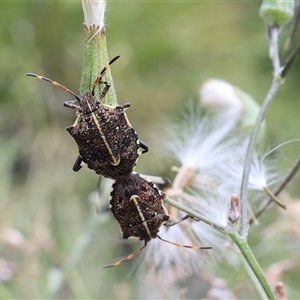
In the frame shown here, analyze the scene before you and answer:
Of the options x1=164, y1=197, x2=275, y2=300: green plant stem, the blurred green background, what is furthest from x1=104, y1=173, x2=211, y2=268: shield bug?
the blurred green background

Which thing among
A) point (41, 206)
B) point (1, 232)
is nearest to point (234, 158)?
point (1, 232)

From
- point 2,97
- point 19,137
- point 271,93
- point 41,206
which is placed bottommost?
point 41,206

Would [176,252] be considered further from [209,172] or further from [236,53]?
[236,53]

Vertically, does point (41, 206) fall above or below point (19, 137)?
below

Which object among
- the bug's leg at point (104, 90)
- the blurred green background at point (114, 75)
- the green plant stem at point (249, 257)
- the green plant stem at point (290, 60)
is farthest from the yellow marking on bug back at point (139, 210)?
the blurred green background at point (114, 75)

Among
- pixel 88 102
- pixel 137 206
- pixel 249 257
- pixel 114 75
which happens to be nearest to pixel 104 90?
pixel 88 102

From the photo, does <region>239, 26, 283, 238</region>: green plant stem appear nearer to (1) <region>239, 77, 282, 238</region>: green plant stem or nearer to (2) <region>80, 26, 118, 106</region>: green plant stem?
(1) <region>239, 77, 282, 238</region>: green plant stem

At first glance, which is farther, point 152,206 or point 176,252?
point 176,252
